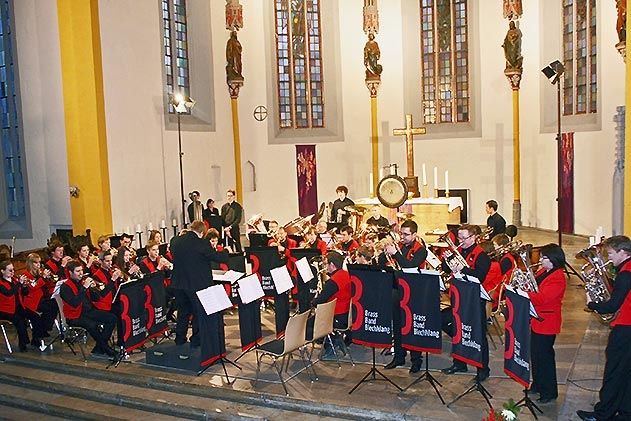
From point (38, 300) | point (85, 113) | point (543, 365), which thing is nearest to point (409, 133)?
point (85, 113)

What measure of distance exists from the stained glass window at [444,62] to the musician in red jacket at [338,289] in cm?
1245

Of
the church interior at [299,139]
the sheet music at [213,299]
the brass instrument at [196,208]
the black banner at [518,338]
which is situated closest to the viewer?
the black banner at [518,338]

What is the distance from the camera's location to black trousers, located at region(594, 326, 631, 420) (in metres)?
6.43

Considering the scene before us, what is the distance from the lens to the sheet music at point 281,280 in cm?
873

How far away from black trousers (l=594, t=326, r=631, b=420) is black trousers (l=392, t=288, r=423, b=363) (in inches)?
89.8

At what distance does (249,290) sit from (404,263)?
209cm

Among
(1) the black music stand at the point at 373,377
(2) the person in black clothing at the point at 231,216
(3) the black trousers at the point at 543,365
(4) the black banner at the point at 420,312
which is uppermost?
(2) the person in black clothing at the point at 231,216

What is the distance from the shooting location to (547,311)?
6766 mm

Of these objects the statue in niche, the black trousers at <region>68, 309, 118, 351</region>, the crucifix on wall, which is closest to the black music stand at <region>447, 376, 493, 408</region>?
the black trousers at <region>68, 309, 118, 351</region>

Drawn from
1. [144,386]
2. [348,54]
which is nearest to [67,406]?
[144,386]

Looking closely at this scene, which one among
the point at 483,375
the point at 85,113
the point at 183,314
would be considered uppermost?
the point at 85,113

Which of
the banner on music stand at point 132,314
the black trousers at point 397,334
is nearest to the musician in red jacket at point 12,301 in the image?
the banner on music stand at point 132,314

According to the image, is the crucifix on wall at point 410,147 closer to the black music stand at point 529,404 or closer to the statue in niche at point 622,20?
the statue in niche at point 622,20

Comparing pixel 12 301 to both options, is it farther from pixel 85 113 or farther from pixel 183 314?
pixel 85 113
